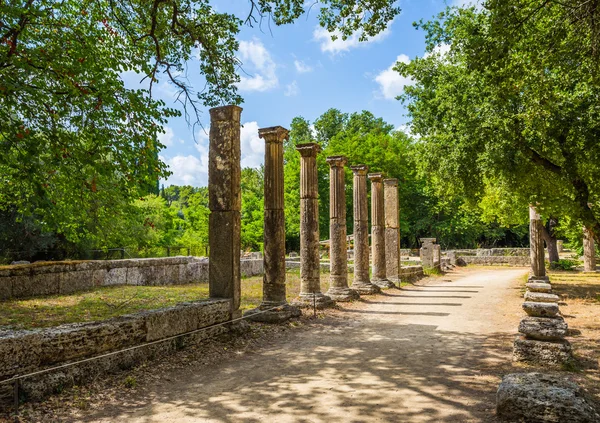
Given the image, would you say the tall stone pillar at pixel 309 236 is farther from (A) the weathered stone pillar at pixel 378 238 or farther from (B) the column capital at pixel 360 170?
(A) the weathered stone pillar at pixel 378 238

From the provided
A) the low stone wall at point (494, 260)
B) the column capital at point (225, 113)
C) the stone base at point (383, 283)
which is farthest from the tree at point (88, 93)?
the low stone wall at point (494, 260)

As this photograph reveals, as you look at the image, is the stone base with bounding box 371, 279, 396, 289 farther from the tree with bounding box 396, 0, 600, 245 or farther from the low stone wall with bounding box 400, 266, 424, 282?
the tree with bounding box 396, 0, 600, 245

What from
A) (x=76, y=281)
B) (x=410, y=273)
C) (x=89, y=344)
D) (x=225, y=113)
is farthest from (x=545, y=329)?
(x=410, y=273)

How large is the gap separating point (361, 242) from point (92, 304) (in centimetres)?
883

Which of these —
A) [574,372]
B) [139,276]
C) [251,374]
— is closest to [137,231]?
[139,276]

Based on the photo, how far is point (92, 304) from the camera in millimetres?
11273

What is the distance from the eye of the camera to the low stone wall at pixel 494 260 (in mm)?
35125

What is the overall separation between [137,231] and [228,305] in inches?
685

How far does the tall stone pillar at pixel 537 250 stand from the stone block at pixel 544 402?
1340cm

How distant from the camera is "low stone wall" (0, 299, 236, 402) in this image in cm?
468

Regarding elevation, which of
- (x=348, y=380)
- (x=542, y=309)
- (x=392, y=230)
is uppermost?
(x=392, y=230)

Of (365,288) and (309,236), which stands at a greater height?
(309,236)

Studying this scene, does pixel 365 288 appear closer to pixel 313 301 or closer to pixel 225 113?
pixel 313 301

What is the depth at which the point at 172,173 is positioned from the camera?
9883 mm
